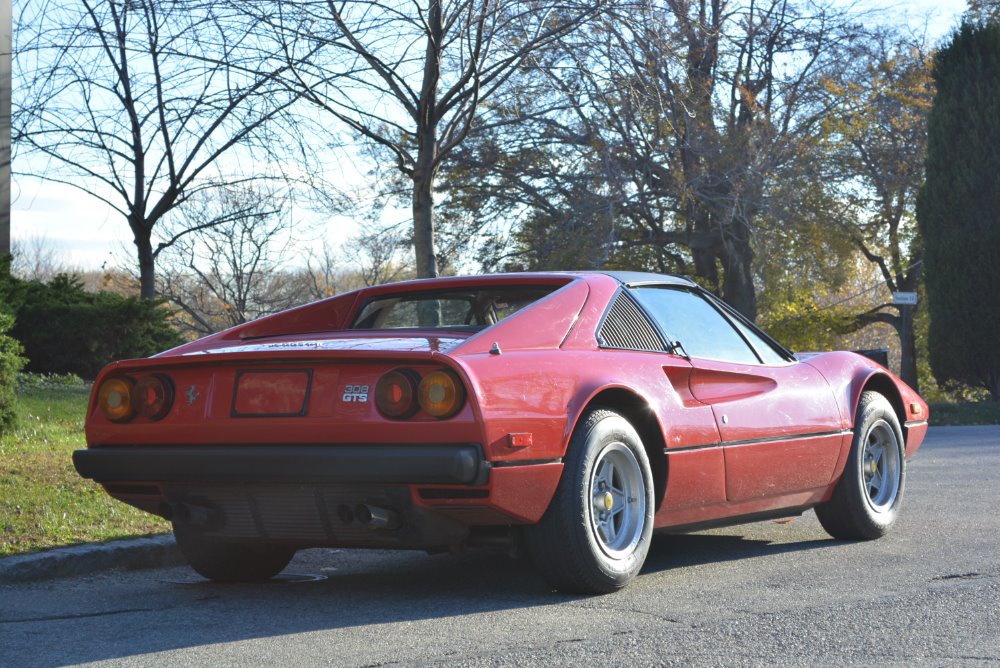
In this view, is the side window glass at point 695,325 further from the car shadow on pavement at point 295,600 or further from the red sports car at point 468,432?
the car shadow on pavement at point 295,600

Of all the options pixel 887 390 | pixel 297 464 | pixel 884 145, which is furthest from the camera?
pixel 884 145

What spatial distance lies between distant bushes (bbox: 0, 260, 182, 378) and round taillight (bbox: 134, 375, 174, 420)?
10799mm

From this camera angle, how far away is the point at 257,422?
14.2 ft

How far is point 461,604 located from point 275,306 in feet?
116

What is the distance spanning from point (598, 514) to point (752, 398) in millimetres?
1215

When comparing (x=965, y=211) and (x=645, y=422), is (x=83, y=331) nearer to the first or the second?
(x=645, y=422)

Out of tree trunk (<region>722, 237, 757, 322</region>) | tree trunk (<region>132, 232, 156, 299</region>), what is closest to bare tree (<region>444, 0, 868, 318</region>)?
tree trunk (<region>722, 237, 757, 322</region>)

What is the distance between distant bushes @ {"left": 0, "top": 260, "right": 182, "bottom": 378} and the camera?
597 inches

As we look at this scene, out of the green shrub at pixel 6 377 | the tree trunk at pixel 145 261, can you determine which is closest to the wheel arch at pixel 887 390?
the green shrub at pixel 6 377

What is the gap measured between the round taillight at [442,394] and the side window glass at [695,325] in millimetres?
1430

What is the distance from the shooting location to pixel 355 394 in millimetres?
4227

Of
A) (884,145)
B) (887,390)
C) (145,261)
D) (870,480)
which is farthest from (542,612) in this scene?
(884,145)

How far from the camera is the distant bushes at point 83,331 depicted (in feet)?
49.7

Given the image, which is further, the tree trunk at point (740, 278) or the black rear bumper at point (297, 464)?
the tree trunk at point (740, 278)
